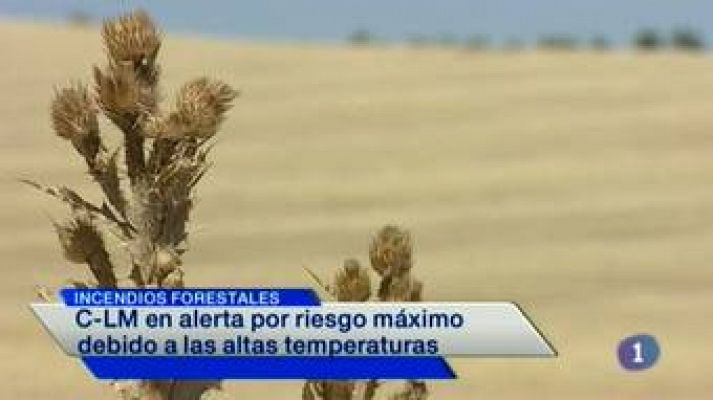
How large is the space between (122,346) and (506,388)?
13535 mm

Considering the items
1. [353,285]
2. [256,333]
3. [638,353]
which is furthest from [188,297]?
[638,353]

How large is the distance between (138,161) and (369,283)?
79cm

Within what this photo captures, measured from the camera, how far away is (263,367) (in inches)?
168

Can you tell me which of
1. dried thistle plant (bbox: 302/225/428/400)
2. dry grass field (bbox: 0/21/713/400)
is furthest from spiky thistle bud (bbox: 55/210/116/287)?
dry grass field (bbox: 0/21/713/400)

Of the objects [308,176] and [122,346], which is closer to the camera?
[122,346]

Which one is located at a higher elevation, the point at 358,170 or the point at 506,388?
the point at 358,170

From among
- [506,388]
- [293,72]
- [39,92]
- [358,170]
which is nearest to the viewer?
[506,388]

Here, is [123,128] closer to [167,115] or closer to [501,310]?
[167,115]

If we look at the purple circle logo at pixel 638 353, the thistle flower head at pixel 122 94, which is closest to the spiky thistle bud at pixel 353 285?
the thistle flower head at pixel 122 94

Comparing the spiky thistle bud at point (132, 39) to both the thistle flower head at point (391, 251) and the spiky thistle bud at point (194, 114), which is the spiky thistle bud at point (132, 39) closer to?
the spiky thistle bud at point (194, 114)

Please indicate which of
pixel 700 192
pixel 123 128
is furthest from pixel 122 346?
pixel 700 192

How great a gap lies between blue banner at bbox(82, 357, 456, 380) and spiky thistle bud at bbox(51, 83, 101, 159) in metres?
0.66

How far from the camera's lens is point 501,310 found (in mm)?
4527

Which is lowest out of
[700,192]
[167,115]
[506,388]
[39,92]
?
[167,115]
